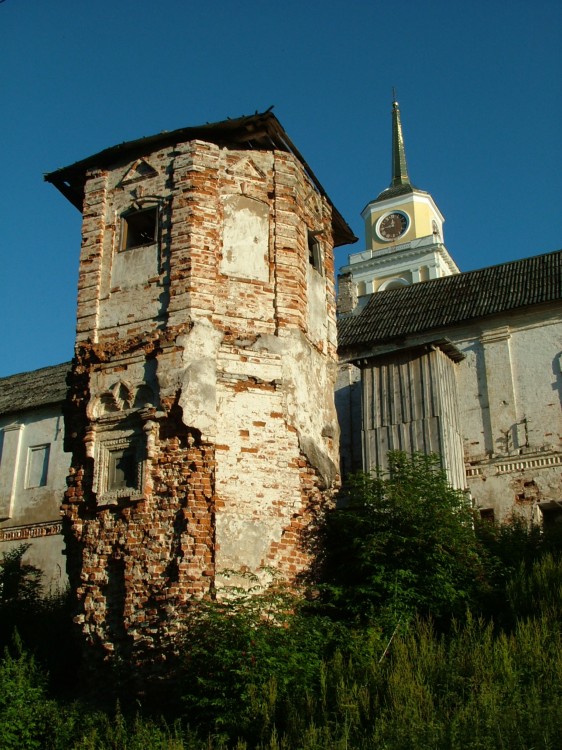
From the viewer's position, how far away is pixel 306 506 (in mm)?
12461

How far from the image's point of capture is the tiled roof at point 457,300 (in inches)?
737

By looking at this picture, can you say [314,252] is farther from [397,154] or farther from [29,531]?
[397,154]

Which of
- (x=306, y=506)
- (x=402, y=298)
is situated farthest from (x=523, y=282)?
(x=306, y=506)

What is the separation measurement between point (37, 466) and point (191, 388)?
36.8 ft

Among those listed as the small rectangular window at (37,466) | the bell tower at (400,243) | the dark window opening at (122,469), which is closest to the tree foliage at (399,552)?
the dark window opening at (122,469)

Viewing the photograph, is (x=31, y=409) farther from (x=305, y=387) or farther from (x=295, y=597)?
(x=295, y=597)

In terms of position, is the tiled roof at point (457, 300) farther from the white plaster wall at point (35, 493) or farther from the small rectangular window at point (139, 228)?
the white plaster wall at point (35, 493)

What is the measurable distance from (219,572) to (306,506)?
1.73 m

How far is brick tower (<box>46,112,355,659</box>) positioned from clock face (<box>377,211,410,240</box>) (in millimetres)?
27974

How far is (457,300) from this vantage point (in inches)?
773

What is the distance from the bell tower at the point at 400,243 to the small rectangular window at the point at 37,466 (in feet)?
63.5

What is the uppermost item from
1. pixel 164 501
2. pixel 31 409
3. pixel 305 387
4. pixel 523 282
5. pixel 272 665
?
pixel 523 282

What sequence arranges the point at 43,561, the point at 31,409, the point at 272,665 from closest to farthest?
the point at 272,665 < the point at 43,561 < the point at 31,409

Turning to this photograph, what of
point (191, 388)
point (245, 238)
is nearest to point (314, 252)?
point (245, 238)
